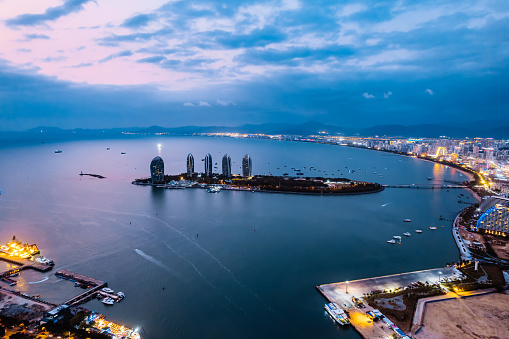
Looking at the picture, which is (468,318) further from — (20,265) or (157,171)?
(157,171)

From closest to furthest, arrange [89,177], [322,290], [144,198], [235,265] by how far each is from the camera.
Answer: [322,290] → [235,265] → [144,198] → [89,177]

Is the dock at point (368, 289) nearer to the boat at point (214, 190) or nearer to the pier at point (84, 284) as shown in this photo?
the pier at point (84, 284)

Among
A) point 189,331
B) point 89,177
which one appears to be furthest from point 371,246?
point 89,177

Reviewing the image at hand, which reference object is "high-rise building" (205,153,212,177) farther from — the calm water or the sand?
the sand

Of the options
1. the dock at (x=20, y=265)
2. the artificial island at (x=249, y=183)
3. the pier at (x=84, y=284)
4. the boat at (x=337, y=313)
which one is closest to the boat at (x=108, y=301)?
the pier at (x=84, y=284)

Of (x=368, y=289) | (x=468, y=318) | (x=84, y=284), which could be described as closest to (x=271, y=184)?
(x=368, y=289)

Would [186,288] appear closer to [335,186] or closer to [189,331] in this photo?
[189,331]
